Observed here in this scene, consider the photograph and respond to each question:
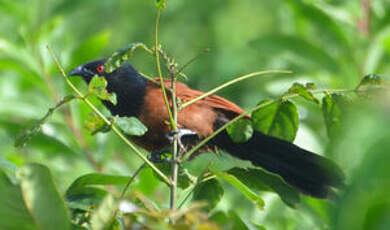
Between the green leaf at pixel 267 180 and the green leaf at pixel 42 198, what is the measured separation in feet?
2.15

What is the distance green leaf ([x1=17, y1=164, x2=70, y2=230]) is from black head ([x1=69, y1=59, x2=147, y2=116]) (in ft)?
7.02

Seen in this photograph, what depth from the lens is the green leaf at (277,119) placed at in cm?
188

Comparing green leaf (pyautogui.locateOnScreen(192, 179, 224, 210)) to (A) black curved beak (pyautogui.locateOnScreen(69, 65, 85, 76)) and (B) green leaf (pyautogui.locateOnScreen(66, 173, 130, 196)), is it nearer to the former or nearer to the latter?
(B) green leaf (pyautogui.locateOnScreen(66, 173, 130, 196))

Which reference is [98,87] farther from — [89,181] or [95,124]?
[89,181]

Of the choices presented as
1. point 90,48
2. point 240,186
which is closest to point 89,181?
point 240,186

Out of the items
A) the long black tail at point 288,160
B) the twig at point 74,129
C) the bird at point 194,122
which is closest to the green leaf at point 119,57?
the long black tail at point 288,160

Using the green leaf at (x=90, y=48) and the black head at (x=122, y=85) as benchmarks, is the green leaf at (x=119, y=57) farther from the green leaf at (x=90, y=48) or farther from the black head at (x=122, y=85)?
the green leaf at (x=90, y=48)

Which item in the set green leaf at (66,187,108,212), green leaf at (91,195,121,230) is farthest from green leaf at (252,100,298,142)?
green leaf at (91,195,121,230)

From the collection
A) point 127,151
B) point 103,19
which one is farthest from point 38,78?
point 103,19

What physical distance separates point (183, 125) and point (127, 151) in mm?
2065

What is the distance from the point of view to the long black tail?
263cm

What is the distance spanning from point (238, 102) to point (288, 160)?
10.8 feet

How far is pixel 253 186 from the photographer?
1.81 metres

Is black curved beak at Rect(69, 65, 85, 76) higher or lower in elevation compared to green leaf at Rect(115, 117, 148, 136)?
higher
